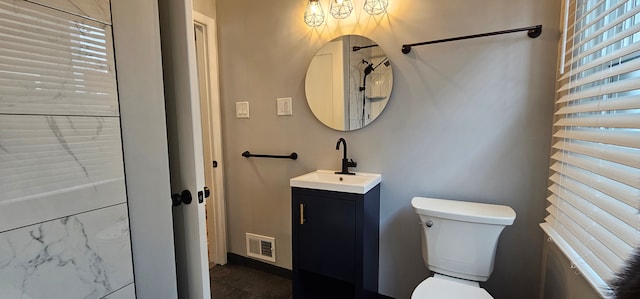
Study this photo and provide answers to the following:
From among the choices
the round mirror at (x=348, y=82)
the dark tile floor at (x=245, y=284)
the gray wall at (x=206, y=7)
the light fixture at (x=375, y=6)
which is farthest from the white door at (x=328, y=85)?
the dark tile floor at (x=245, y=284)

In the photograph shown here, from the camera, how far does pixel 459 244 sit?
1422 millimetres

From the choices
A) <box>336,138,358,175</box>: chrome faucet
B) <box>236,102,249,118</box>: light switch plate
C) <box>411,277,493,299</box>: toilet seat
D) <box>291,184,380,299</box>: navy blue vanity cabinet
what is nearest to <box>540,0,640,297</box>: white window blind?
<box>411,277,493,299</box>: toilet seat

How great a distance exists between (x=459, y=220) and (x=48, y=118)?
159 centimetres

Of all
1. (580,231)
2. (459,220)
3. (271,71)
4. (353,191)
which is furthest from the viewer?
(271,71)

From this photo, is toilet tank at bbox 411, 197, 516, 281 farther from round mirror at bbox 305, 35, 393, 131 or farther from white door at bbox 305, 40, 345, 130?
white door at bbox 305, 40, 345, 130

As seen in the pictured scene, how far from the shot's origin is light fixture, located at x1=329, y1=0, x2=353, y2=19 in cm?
181

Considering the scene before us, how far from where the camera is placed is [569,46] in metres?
1.29

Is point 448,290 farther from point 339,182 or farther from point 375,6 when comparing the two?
point 375,6

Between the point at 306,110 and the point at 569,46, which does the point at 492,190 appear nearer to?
the point at 569,46

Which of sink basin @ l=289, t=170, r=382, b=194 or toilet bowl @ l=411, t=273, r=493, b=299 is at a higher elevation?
sink basin @ l=289, t=170, r=382, b=194

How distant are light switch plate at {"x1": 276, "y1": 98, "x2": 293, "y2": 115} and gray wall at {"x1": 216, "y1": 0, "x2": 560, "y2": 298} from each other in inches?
1.7

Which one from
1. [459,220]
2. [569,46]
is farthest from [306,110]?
[569,46]

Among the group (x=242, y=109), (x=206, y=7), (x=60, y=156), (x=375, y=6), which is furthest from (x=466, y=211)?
(x=206, y=7)

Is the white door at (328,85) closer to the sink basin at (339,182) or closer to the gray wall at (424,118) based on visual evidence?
the gray wall at (424,118)
